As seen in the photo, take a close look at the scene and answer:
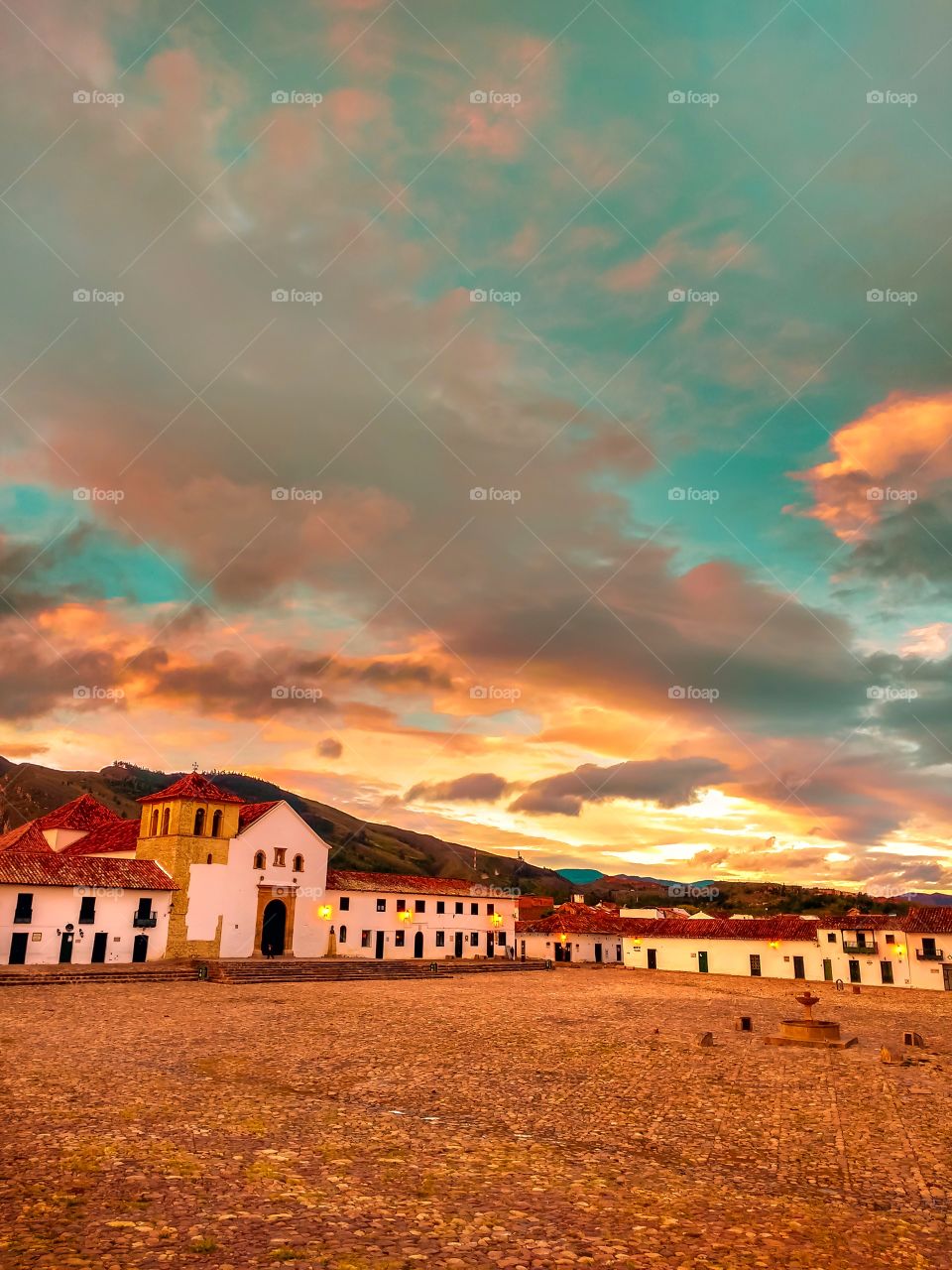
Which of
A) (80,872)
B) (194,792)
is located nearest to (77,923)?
(80,872)

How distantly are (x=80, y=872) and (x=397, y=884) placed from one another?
24132 millimetres

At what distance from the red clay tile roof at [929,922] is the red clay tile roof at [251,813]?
140 feet

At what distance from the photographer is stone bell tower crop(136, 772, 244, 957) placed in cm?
4766

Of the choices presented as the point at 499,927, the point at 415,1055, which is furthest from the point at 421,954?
the point at 415,1055

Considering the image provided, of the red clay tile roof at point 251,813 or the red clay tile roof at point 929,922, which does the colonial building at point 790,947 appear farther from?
the red clay tile roof at point 251,813

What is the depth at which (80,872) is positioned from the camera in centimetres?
4397

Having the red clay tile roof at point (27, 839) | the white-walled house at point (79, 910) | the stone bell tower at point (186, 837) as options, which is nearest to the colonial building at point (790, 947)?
the stone bell tower at point (186, 837)

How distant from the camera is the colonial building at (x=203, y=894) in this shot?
42719 mm

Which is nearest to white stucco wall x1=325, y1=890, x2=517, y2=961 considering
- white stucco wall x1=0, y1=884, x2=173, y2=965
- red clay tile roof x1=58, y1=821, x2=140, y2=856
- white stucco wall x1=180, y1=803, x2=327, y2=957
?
white stucco wall x1=180, y1=803, x2=327, y2=957

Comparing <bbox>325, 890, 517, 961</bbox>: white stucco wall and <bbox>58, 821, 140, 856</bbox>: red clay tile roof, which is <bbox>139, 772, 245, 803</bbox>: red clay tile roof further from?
<bbox>325, 890, 517, 961</bbox>: white stucco wall

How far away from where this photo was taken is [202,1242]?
7645 millimetres

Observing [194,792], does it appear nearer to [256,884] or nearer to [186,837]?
[186,837]

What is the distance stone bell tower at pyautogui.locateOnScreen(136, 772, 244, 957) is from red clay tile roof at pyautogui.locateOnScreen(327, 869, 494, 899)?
358 inches

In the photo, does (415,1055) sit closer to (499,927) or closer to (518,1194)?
(518,1194)
